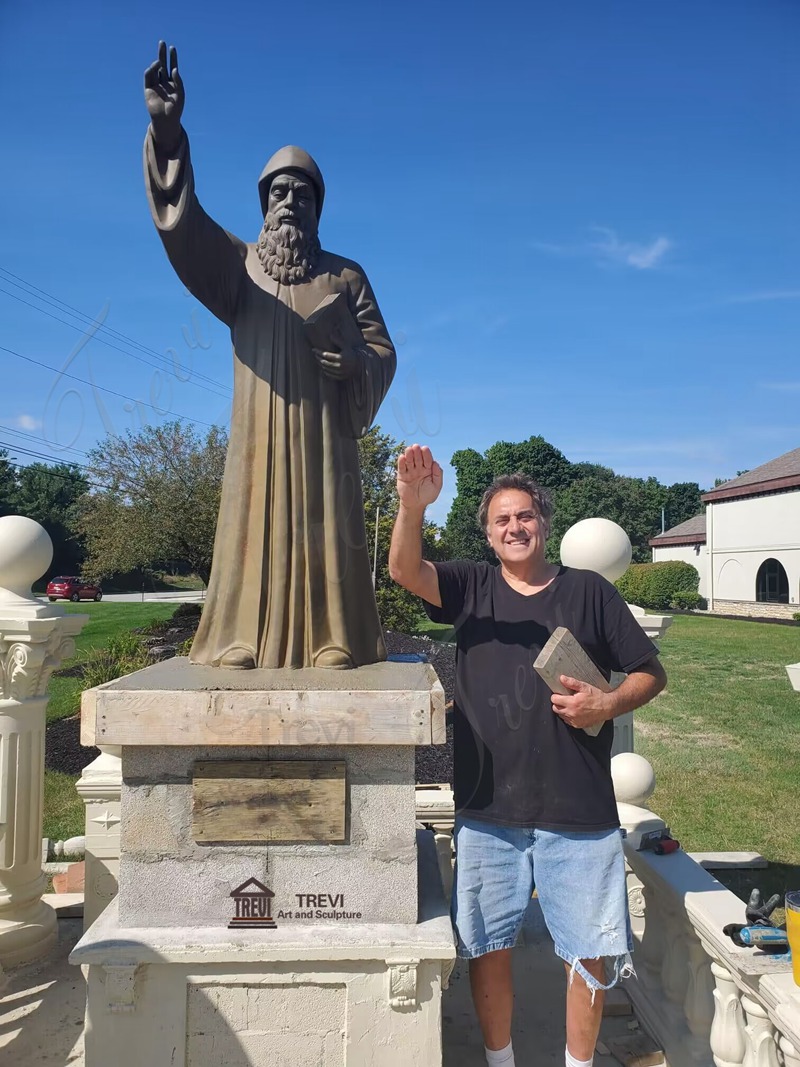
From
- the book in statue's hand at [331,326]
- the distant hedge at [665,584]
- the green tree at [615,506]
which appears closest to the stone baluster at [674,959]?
the book in statue's hand at [331,326]

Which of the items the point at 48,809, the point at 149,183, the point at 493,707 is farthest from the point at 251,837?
the point at 48,809

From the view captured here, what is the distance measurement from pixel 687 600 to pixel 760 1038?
31.7 metres

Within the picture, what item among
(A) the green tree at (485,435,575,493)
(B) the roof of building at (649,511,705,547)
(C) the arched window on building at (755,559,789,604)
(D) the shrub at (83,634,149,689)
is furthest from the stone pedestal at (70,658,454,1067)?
(A) the green tree at (485,435,575,493)

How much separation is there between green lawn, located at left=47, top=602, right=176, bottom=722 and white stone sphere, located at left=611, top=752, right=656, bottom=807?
11.3 feet

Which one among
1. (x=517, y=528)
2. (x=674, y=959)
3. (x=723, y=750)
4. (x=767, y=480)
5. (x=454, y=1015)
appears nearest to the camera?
(x=517, y=528)

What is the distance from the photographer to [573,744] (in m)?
2.60

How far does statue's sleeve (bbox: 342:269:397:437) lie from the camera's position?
3.08 meters

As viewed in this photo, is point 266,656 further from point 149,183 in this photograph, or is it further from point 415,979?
point 149,183

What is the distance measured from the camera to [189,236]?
2.84 meters

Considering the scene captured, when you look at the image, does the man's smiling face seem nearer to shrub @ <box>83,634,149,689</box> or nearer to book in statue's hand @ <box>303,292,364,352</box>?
book in statue's hand @ <box>303,292,364,352</box>

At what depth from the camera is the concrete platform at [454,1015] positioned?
302cm

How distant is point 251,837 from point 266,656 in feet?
2.27

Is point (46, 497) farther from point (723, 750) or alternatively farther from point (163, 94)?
point (163, 94)

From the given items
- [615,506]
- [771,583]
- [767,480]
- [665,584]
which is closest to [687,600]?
[665,584]
